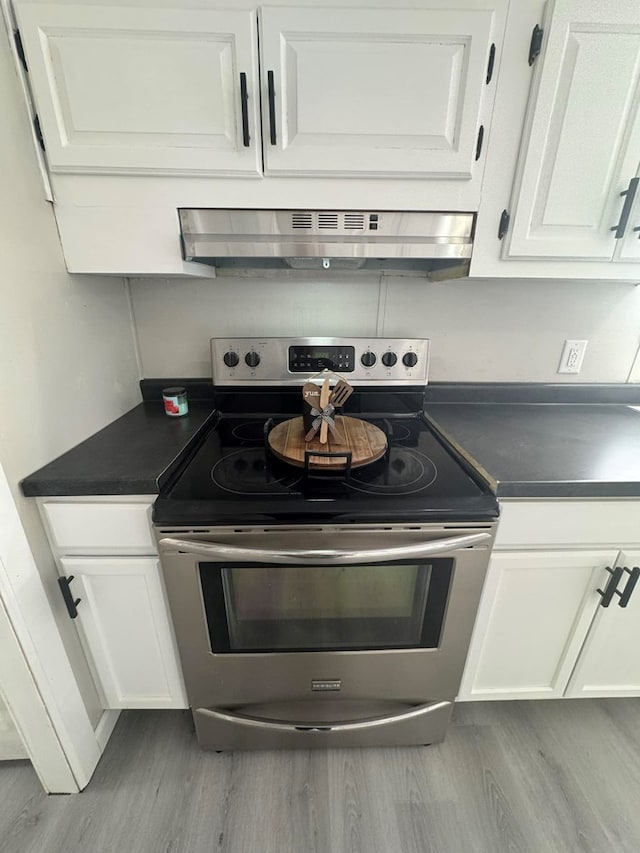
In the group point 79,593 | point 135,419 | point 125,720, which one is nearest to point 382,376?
point 135,419

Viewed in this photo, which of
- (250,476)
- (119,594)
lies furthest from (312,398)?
(119,594)

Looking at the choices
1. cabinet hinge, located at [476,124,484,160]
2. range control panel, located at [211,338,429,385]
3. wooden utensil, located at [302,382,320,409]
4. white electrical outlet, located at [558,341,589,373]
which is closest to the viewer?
cabinet hinge, located at [476,124,484,160]

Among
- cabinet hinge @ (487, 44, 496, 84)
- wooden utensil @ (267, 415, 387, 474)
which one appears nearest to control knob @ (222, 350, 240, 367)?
wooden utensil @ (267, 415, 387, 474)

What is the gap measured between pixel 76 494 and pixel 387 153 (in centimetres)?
115

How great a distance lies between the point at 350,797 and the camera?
1.08 m

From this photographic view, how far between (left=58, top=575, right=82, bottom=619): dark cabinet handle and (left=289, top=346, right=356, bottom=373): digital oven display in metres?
0.91

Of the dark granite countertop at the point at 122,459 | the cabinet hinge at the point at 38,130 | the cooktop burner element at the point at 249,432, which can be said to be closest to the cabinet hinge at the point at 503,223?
the cooktop burner element at the point at 249,432

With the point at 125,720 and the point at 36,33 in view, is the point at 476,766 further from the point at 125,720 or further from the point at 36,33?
the point at 36,33

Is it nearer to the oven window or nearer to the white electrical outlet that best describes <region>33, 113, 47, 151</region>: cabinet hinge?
the oven window

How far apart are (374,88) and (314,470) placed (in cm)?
94

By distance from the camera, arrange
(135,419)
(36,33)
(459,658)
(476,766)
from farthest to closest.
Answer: (135,419) → (476,766) → (459,658) → (36,33)

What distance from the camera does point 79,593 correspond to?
3.26 ft

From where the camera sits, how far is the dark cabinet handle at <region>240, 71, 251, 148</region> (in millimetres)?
849

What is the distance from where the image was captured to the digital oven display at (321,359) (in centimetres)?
130
